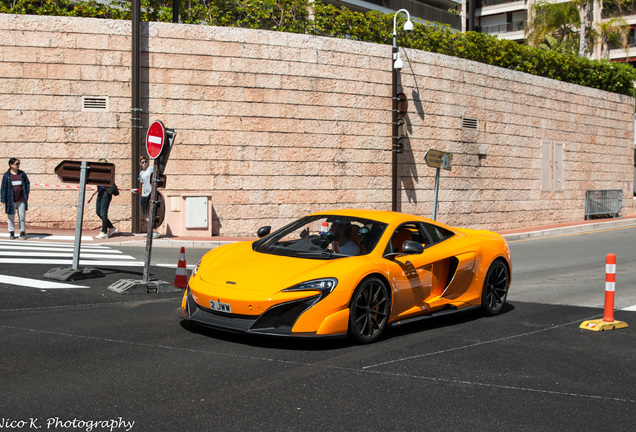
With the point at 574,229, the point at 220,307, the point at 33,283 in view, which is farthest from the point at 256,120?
the point at 220,307

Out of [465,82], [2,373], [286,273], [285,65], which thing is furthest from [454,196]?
[2,373]

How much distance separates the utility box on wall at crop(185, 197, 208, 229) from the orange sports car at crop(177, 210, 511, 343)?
930cm

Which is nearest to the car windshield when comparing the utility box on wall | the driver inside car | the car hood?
the driver inside car

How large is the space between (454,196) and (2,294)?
16410mm

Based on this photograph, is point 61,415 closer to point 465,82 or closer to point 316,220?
point 316,220

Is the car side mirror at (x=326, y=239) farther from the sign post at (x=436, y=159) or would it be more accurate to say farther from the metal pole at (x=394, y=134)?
the metal pole at (x=394, y=134)

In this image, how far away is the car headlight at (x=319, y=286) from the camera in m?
6.17

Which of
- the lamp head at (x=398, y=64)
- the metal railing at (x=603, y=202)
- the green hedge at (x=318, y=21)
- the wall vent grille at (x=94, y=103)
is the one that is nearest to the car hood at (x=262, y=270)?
the wall vent grille at (x=94, y=103)

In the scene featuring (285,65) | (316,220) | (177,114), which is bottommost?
(316,220)

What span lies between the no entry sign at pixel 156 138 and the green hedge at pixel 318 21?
1052 centimetres

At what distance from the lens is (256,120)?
62.0 feet

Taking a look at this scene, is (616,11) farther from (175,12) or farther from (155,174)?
(155,174)

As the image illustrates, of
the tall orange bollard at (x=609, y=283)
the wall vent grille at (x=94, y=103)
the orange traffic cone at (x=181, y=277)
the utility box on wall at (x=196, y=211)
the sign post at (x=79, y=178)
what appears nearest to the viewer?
the tall orange bollard at (x=609, y=283)

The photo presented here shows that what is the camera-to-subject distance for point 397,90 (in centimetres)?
2117
